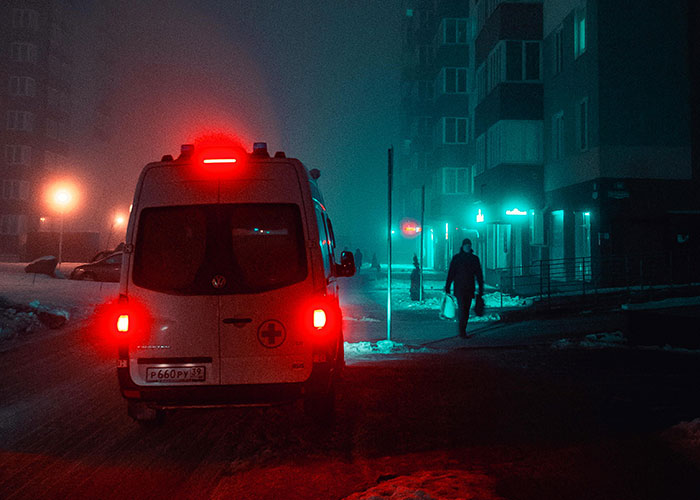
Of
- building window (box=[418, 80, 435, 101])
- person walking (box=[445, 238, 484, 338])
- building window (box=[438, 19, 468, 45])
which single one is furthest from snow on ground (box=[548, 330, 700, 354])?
building window (box=[418, 80, 435, 101])

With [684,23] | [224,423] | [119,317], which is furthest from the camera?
[684,23]

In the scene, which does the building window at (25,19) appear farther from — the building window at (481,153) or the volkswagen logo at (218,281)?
the volkswagen logo at (218,281)

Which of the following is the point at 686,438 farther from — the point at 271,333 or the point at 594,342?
the point at 594,342

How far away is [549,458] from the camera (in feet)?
16.4

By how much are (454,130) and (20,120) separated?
41168mm

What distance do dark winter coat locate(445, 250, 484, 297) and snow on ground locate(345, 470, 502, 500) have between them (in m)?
7.80

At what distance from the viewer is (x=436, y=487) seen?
169 inches

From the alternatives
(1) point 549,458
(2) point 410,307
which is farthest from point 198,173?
(2) point 410,307

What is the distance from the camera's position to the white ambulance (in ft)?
17.7

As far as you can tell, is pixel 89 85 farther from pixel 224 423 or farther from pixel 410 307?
pixel 224 423

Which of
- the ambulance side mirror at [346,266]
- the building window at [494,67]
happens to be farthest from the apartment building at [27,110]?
the ambulance side mirror at [346,266]

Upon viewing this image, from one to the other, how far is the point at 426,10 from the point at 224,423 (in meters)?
51.8

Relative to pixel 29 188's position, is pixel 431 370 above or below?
below

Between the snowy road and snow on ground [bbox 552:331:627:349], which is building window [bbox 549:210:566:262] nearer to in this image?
snow on ground [bbox 552:331:627:349]
